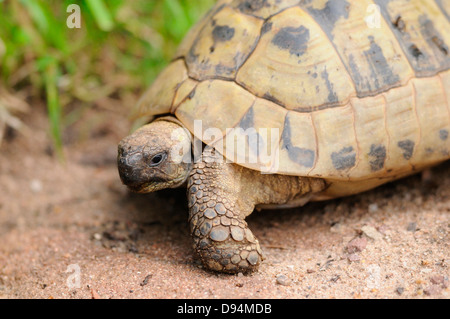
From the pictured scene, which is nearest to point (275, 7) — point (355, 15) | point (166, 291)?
point (355, 15)

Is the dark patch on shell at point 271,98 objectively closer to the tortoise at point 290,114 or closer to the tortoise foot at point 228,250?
the tortoise at point 290,114

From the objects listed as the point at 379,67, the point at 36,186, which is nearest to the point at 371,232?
the point at 379,67

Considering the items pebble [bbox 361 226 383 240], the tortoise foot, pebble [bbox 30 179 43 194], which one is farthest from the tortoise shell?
pebble [bbox 30 179 43 194]

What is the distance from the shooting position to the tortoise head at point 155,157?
101 inches

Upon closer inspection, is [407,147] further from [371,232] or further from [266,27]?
[266,27]

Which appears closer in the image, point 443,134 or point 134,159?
point 134,159

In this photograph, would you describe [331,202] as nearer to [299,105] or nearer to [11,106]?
[299,105]

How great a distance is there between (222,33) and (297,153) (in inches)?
34.1

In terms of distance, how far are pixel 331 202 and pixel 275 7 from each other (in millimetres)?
1250

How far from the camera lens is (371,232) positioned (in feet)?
8.84

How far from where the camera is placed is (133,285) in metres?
2.35

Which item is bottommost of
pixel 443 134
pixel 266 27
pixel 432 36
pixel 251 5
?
pixel 443 134

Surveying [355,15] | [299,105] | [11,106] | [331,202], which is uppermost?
[355,15]

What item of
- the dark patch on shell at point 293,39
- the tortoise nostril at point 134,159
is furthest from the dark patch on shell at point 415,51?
the tortoise nostril at point 134,159
